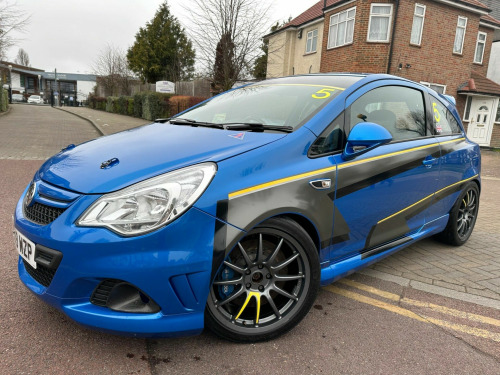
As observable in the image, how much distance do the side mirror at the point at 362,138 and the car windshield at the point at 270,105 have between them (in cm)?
30

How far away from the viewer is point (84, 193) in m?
1.89

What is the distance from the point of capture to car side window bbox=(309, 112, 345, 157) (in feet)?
7.72

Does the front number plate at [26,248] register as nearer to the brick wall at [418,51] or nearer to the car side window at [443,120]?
the car side window at [443,120]

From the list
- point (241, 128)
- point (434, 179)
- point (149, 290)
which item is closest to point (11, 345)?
point (149, 290)

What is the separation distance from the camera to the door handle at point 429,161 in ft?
10.3

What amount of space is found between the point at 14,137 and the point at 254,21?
8513mm

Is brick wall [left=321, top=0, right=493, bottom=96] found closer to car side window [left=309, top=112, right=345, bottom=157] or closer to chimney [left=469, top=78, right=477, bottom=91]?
chimney [left=469, top=78, right=477, bottom=91]

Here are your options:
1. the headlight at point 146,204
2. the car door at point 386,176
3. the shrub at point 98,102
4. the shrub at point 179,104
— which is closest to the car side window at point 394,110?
the car door at point 386,176

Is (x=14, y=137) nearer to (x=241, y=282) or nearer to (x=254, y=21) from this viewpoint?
(x=254, y=21)

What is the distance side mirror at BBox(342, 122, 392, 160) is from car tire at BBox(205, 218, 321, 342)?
66 cm

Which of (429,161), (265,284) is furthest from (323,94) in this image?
(265,284)

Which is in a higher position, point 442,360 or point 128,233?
point 128,233

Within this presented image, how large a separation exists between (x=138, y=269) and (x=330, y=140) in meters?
1.42

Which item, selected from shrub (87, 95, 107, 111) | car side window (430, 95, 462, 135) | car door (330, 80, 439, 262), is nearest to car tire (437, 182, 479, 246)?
car side window (430, 95, 462, 135)
